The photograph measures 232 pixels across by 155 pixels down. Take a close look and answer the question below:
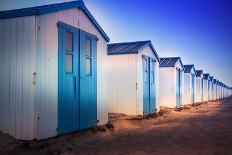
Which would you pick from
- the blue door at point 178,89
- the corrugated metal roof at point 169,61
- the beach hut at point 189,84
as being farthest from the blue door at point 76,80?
the beach hut at point 189,84

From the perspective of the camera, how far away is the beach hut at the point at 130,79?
634 inches

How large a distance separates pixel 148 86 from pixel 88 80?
25.0ft

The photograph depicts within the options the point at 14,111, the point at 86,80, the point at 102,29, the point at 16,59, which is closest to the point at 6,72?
the point at 16,59

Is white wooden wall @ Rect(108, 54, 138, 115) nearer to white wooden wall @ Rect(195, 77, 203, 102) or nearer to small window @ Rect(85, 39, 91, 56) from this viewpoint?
small window @ Rect(85, 39, 91, 56)

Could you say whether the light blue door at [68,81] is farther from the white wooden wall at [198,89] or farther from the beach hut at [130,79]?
the white wooden wall at [198,89]

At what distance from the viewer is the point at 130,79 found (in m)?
16.2

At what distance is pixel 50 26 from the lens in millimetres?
8664

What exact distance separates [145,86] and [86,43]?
23.8 feet

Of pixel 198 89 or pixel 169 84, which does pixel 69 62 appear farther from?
pixel 198 89

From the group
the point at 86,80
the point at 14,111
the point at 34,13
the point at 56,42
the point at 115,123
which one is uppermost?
the point at 34,13

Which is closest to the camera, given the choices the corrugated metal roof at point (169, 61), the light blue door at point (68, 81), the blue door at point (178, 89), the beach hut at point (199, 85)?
the light blue door at point (68, 81)

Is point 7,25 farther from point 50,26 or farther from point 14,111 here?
point 14,111

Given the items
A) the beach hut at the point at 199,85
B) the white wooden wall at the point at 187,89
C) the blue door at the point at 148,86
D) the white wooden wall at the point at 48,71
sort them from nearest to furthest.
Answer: the white wooden wall at the point at 48,71
the blue door at the point at 148,86
the white wooden wall at the point at 187,89
the beach hut at the point at 199,85

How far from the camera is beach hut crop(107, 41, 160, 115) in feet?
52.8
